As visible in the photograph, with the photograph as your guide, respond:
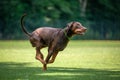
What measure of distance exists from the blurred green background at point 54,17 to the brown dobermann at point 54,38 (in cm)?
2899

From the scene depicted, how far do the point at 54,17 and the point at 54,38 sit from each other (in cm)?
3461

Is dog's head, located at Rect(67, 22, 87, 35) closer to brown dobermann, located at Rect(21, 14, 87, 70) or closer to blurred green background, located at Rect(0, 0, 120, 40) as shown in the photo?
brown dobermann, located at Rect(21, 14, 87, 70)

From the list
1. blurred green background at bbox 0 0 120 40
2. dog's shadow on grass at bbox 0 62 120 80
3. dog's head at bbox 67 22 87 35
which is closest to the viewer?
dog's shadow on grass at bbox 0 62 120 80

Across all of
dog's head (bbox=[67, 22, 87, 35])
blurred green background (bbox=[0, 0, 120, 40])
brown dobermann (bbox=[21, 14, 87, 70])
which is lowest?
blurred green background (bbox=[0, 0, 120, 40])

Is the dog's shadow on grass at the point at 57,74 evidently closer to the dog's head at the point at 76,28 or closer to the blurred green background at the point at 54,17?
the dog's head at the point at 76,28

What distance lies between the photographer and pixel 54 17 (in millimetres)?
50781

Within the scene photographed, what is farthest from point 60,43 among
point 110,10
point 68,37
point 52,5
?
point 110,10

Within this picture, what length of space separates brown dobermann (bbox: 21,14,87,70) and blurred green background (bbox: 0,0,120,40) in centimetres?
2899

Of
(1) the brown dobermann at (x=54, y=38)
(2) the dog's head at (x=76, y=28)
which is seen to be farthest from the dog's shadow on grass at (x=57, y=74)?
(2) the dog's head at (x=76, y=28)

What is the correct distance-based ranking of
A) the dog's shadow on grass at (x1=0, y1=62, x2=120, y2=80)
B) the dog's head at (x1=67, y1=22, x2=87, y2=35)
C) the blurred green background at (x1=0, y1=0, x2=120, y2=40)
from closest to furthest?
the dog's shadow on grass at (x1=0, y1=62, x2=120, y2=80)
the dog's head at (x1=67, y1=22, x2=87, y2=35)
the blurred green background at (x1=0, y1=0, x2=120, y2=40)

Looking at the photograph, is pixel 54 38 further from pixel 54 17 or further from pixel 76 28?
pixel 54 17

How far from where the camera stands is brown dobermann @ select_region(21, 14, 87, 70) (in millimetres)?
15945

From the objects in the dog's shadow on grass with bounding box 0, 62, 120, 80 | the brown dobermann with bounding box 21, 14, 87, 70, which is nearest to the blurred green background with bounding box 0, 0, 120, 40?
the brown dobermann with bounding box 21, 14, 87, 70

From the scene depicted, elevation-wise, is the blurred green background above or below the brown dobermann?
below
